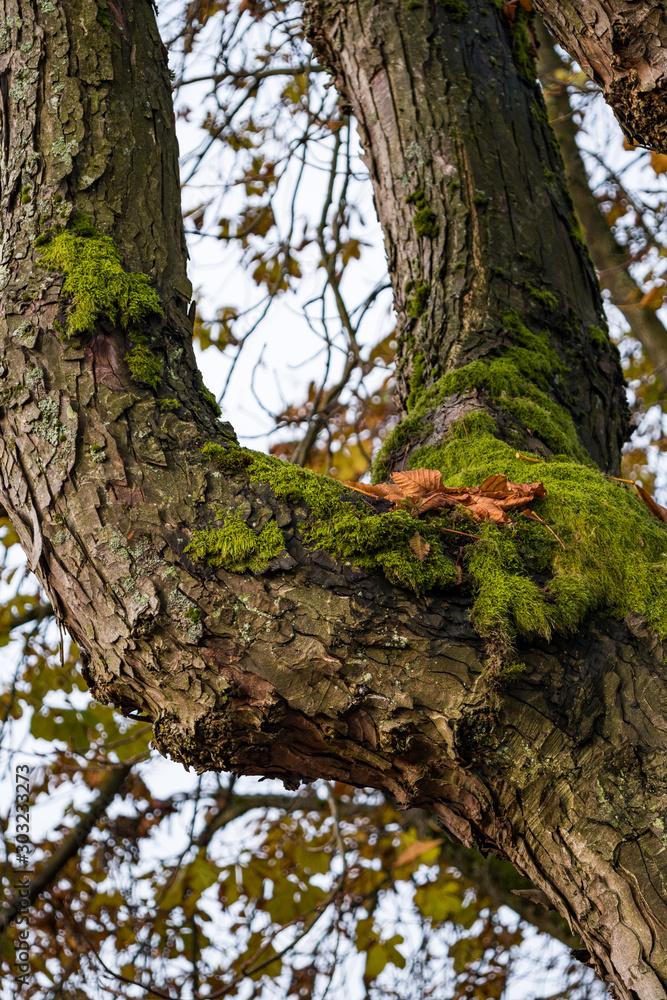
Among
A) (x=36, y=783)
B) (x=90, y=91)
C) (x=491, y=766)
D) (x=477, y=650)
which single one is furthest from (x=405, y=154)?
(x=36, y=783)

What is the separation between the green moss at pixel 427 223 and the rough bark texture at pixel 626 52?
2.89ft

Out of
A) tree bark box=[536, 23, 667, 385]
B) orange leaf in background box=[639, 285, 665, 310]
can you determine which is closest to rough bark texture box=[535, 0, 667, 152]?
orange leaf in background box=[639, 285, 665, 310]

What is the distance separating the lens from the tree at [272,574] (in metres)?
1.48

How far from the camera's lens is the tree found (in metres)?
1.48

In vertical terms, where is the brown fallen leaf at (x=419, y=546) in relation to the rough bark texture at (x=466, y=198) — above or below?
below

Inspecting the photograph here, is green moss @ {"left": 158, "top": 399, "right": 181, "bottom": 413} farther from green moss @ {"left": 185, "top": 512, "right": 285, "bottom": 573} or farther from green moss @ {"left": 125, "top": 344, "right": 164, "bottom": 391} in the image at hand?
green moss @ {"left": 185, "top": 512, "right": 285, "bottom": 573}

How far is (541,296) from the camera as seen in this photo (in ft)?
8.77

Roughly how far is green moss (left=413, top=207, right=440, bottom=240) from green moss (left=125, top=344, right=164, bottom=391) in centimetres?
138

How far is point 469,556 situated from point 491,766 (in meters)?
0.44

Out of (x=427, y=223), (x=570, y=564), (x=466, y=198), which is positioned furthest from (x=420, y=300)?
(x=570, y=564)

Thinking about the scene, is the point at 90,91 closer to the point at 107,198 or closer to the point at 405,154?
the point at 107,198

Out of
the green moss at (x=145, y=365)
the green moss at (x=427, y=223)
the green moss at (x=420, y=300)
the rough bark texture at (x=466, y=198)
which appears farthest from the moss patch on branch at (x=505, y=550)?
the green moss at (x=427, y=223)

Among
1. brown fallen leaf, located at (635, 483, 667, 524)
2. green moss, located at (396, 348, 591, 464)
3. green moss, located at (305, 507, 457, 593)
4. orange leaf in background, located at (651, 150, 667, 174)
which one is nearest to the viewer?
green moss, located at (305, 507, 457, 593)

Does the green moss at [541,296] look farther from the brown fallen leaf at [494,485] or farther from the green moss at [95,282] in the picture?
the green moss at [95,282]
